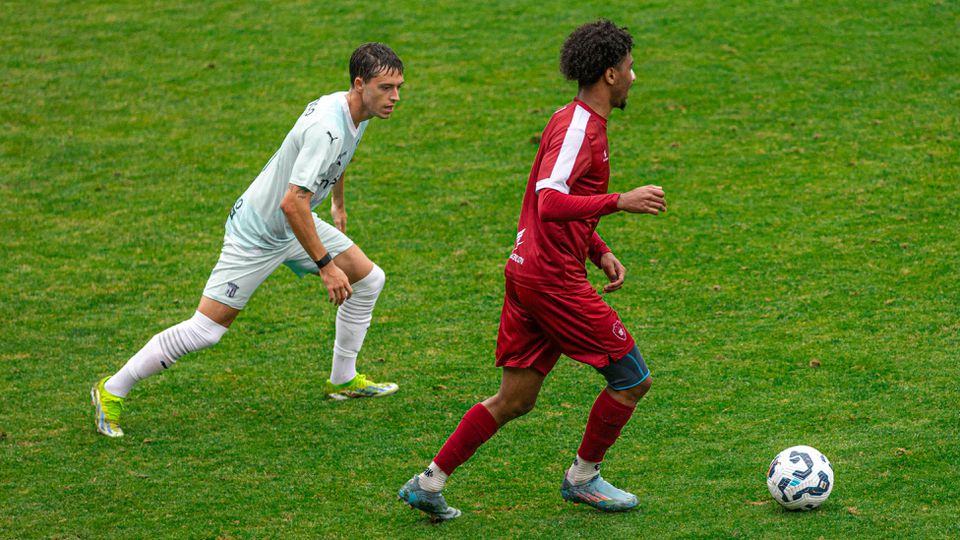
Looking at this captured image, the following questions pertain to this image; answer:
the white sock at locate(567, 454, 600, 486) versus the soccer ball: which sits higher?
the soccer ball

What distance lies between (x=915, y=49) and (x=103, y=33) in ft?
33.9

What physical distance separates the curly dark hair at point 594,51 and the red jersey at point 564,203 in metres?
0.14

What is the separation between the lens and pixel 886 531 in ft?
16.0

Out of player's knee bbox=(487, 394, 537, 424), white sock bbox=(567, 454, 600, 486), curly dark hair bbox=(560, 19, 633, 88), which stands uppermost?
curly dark hair bbox=(560, 19, 633, 88)

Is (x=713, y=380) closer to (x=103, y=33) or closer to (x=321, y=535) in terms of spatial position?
(x=321, y=535)

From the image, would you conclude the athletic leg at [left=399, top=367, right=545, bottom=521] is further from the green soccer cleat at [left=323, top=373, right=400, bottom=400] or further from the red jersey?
the green soccer cleat at [left=323, top=373, right=400, bottom=400]

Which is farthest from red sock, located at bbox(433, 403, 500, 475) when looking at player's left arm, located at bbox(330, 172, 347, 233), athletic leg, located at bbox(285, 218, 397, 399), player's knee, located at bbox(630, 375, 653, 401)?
player's left arm, located at bbox(330, 172, 347, 233)

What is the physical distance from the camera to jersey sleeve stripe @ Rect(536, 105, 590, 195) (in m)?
4.79

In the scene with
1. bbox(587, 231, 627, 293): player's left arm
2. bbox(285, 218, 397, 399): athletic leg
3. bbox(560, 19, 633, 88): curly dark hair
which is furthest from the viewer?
bbox(285, 218, 397, 399): athletic leg

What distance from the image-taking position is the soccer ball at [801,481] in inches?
200

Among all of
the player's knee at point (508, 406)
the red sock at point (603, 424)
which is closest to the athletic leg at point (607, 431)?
the red sock at point (603, 424)

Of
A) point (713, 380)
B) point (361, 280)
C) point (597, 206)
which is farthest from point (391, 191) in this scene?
point (597, 206)

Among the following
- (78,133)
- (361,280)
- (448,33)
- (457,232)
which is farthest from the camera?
(448,33)

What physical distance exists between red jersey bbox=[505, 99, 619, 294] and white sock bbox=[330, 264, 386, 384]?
74.5 inches
